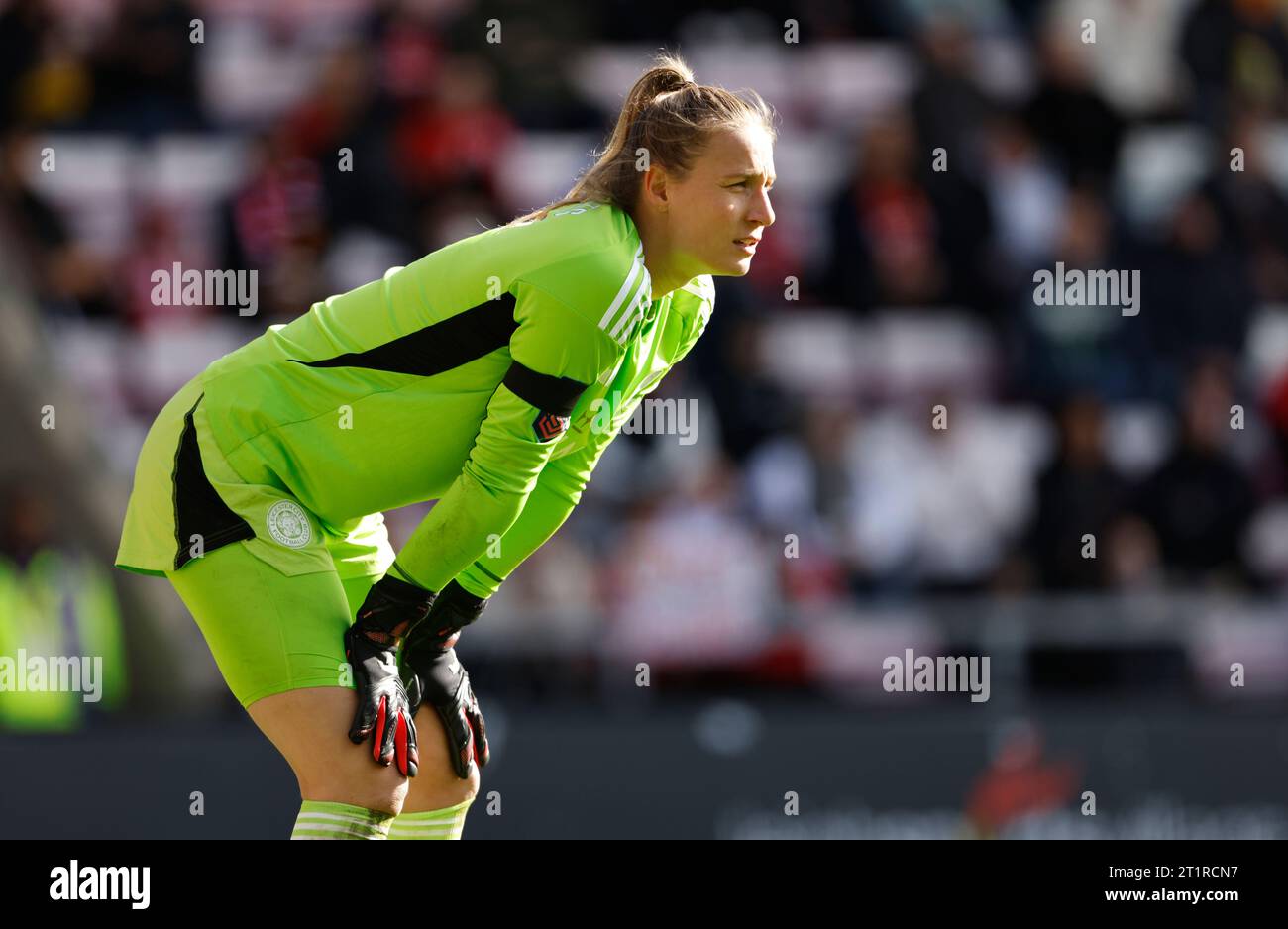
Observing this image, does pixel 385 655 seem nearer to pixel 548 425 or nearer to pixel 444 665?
pixel 444 665

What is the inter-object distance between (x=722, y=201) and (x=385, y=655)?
48.2 inches

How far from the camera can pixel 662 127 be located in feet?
14.1

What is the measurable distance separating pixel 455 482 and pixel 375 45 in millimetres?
7475

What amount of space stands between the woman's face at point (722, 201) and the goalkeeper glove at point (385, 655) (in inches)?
37.8

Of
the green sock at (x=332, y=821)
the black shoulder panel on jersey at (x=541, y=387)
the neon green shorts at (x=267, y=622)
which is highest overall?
the black shoulder panel on jersey at (x=541, y=387)

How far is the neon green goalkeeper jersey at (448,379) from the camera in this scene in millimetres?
4094

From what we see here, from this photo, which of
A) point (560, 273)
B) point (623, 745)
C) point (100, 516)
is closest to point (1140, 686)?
point (623, 745)

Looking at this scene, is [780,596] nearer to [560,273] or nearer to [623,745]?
[623,745]

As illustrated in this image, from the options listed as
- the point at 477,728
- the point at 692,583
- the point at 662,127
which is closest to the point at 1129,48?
the point at 692,583

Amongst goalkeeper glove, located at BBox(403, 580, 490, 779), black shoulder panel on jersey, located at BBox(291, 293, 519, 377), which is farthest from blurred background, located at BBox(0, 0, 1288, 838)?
black shoulder panel on jersey, located at BBox(291, 293, 519, 377)

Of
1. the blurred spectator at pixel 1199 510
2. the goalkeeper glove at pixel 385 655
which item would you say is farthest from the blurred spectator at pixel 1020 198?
the goalkeeper glove at pixel 385 655

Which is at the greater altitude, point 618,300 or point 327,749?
point 618,300

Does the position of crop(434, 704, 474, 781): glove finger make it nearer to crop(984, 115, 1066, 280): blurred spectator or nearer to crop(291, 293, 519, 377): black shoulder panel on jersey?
crop(291, 293, 519, 377): black shoulder panel on jersey

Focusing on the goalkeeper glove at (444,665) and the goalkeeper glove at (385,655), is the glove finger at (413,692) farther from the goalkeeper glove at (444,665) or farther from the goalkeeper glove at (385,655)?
the goalkeeper glove at (385,655)
